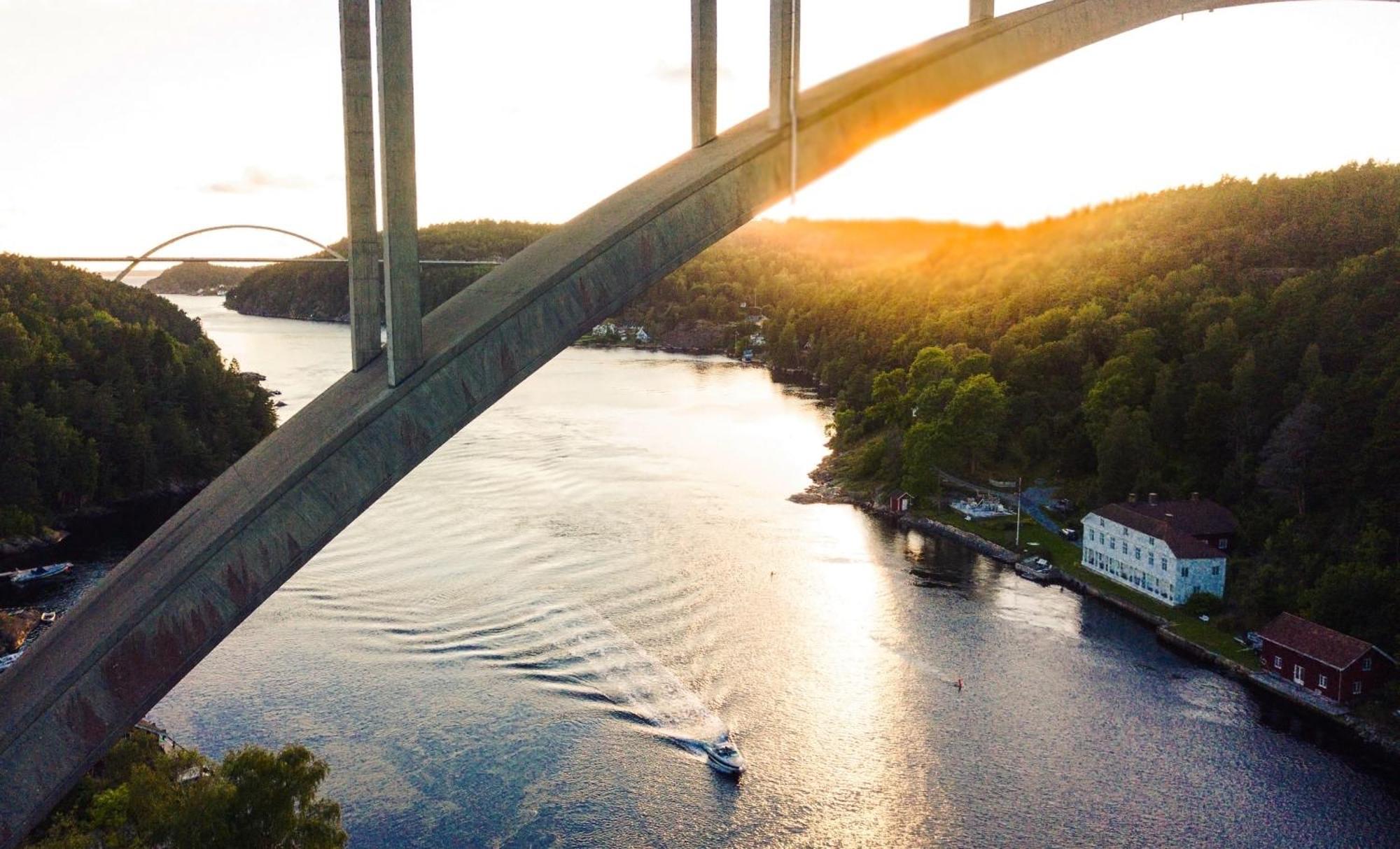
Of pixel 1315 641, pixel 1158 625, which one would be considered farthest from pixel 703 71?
pixel 1158 625

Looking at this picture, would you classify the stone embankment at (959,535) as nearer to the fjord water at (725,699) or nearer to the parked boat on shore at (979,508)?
the fjord water at (725,699)

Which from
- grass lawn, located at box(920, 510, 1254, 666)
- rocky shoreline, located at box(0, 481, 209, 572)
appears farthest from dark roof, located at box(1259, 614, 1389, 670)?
rocky shoreline, located at box(0, 481, 209, 572)

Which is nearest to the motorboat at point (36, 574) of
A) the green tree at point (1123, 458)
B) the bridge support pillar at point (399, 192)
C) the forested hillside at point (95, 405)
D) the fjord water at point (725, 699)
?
the forested hillside at point (95, 405)

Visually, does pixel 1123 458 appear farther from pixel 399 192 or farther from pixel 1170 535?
pixel 399 192

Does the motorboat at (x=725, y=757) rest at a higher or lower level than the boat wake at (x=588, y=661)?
lower

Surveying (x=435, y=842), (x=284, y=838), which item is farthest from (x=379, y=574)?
(x=284, y=838)
